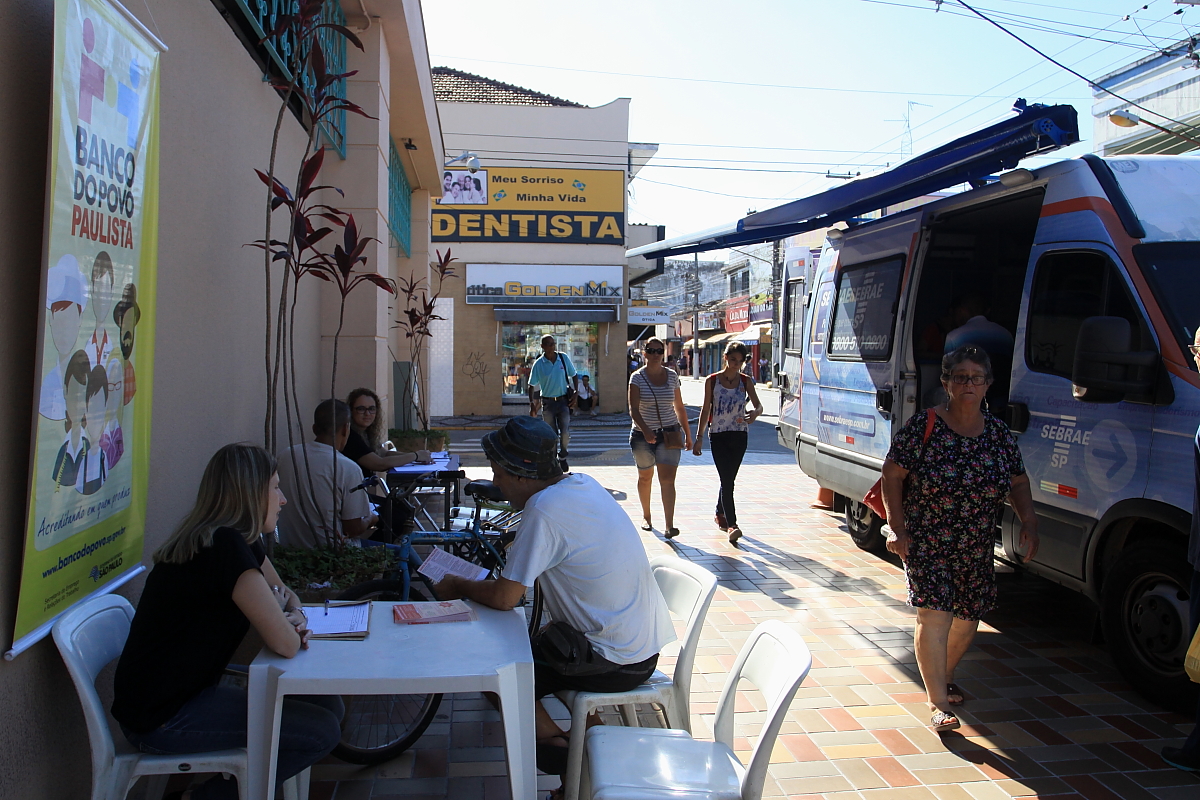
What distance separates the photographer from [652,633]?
10.1 feet

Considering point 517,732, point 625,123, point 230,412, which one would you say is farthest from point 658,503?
point 625,123

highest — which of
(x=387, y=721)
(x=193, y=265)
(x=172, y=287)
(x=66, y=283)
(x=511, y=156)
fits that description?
(x=511, y=156)

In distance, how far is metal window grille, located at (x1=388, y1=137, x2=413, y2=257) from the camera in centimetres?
1075

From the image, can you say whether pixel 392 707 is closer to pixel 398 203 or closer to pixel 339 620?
pixel 339 620

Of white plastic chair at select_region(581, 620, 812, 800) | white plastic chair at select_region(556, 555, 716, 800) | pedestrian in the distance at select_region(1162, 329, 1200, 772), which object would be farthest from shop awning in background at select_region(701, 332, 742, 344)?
white plastic chair at select_region(581, 620, 812, 800)

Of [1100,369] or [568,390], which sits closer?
[1100,369]

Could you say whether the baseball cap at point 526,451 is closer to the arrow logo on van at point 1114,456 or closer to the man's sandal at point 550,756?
the man's sandal at point 550,756

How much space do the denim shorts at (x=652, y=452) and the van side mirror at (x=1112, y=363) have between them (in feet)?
12.3

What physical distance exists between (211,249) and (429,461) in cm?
245

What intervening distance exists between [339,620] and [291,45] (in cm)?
434

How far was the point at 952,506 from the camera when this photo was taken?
3900mm

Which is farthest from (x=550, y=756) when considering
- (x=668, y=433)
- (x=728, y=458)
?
(x=728, y=458)

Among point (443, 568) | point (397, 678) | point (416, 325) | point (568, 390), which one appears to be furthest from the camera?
point (416, 325)

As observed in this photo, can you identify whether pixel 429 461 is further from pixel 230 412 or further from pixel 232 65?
pixel 232 65
